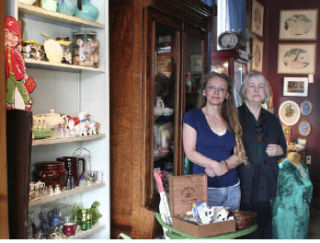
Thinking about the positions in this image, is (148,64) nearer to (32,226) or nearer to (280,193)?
(32,226)

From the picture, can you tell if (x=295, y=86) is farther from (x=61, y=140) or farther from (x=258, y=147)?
(x=61, y=140)

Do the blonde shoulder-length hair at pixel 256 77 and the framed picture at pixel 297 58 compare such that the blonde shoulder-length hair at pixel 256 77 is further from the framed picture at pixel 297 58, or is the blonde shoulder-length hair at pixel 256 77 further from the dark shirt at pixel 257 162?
the framed picture at pixel 297 58

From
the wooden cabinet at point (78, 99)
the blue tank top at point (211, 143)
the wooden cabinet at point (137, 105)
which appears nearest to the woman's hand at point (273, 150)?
the blue tank top at point (211, 143)

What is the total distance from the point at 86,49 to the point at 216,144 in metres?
1.03

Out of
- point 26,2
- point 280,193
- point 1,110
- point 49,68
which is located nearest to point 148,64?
point 49,68

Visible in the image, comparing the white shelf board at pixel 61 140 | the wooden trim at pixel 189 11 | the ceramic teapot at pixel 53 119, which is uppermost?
the wooden trim at pixel 189 11

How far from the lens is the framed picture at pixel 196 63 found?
125 inches

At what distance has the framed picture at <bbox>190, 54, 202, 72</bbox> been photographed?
318 cm

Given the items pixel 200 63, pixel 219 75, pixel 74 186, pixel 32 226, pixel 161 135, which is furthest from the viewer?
pixel 200 63

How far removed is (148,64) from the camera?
2.50 metres

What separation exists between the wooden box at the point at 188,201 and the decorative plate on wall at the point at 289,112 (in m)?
4.72

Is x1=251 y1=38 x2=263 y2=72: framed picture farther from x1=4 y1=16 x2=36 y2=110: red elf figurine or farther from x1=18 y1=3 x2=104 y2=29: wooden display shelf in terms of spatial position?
x1=4 y1=16 x2=36 y2=110: red elf figurine

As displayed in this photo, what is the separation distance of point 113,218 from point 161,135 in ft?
2.32

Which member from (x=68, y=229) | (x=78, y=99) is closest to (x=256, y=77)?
(x=78, y=99)
